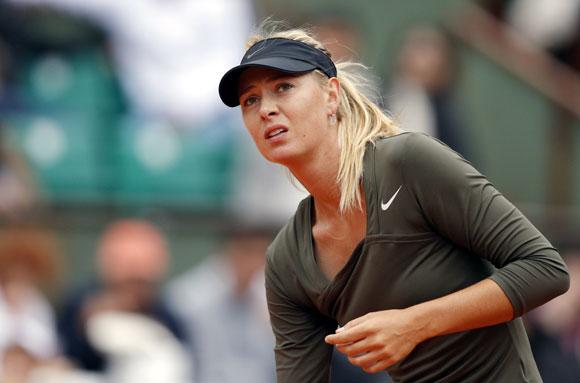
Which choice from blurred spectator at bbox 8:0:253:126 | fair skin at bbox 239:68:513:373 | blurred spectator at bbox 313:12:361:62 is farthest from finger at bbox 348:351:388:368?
blurred spectator at bbox 8:0:253:126

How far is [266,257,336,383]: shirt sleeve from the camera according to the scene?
380 centimetres

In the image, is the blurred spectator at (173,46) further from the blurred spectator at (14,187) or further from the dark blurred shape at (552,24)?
the dark blurred shape at (552,24)

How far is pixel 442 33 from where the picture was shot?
27.9ft

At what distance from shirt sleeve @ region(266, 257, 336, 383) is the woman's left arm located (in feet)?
1.99

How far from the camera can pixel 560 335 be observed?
736cm

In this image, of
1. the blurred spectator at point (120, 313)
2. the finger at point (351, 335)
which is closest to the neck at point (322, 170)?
the finger at point (351, 335)

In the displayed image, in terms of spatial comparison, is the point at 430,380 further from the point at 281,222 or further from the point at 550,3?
the point at 550,3

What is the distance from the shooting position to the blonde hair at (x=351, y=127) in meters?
3.51

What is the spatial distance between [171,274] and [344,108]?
461 centimetres

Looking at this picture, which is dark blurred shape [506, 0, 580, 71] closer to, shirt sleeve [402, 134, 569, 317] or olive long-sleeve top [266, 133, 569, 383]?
olive long-sleeve top [266, 133, 569, 383]

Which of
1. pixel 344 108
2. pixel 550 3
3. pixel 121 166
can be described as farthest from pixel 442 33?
pixel 344 108

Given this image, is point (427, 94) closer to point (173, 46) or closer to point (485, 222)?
point (173, 46)

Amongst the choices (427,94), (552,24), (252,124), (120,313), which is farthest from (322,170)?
(552,24)

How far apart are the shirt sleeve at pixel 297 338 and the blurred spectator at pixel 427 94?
3830 millimetres
